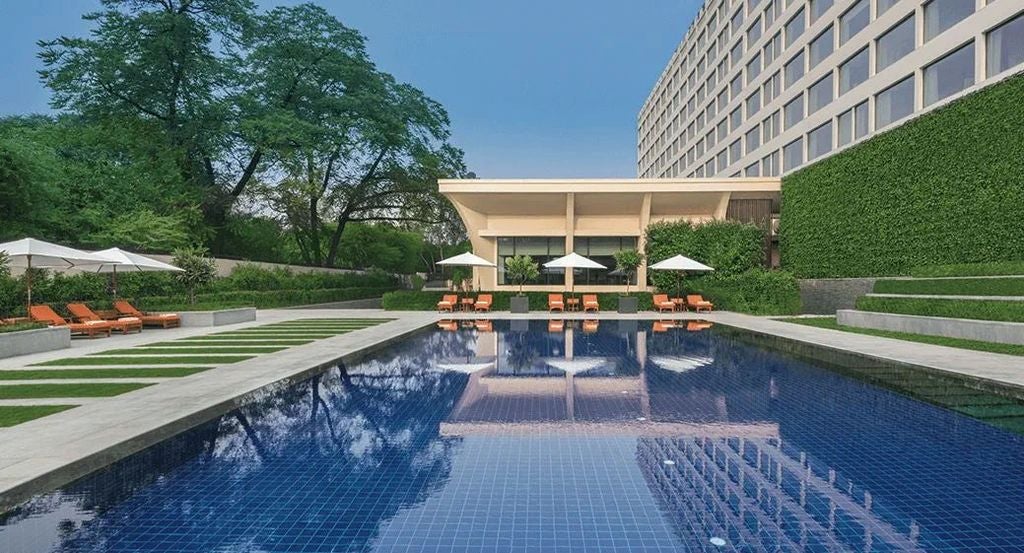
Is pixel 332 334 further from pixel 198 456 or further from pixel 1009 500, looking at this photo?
pixel 1009 500

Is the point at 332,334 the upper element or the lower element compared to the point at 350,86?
lower

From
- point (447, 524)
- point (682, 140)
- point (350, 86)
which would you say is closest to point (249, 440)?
point (447, 524)

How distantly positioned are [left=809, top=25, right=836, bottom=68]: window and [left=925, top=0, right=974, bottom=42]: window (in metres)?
6.88

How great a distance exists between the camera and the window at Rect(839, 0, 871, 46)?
24.7m

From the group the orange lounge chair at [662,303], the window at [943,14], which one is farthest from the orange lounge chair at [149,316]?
the window at [943,14]

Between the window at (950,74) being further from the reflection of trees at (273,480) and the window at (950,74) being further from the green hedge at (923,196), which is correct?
the reflection of trees at (273,480)

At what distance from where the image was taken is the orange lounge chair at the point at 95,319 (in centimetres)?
1515

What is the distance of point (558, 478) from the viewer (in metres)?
4.70

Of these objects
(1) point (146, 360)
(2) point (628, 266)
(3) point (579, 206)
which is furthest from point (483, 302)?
(1) point (146, 360)

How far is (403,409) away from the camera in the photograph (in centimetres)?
718

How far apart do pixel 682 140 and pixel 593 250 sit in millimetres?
31279

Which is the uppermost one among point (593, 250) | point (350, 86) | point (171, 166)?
point (350, 86)

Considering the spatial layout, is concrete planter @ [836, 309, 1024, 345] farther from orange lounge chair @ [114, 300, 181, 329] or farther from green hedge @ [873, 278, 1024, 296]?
orange lounge chair @ [114, 300, 181, 329]

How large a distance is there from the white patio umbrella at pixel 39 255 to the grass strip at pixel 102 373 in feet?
18.6
